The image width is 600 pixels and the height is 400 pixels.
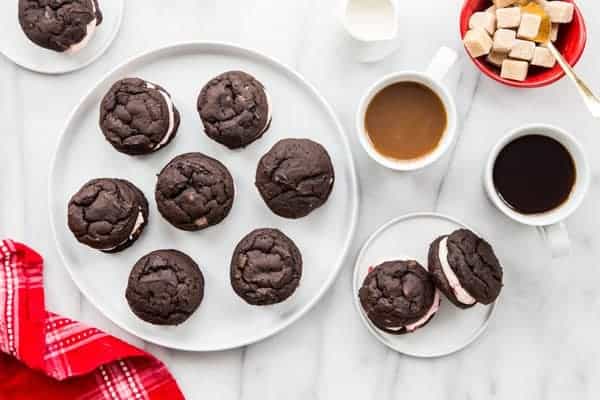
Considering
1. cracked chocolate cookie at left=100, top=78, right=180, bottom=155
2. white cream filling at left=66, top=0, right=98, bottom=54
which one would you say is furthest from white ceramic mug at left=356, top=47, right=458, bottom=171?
white cream filling at left=66, top=0, right=98, bottom=54

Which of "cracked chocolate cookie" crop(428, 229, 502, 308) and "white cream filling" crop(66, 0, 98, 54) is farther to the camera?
"white cream filling" crop(66, 0, 98, 54)

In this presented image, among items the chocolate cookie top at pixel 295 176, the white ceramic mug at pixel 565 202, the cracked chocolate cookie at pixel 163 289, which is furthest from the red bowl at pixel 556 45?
the cracked chocolate cookie at pixel 163 289

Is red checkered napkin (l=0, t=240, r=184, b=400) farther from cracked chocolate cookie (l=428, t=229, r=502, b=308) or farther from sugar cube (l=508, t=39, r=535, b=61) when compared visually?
sugar cube (l=508, t=39, r=535, b=61)

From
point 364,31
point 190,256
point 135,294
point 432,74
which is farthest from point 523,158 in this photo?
point 135,294

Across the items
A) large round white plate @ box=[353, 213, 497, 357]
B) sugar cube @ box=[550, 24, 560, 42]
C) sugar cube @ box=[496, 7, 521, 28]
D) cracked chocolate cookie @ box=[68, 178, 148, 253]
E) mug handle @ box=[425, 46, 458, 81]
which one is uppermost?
sugar cube @ box=[496, 7, 521, 28]

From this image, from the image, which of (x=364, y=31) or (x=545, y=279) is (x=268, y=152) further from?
(x=545, y=279)

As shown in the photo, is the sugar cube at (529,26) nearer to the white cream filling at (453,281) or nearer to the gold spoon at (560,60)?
the gold spoon at (560,60)

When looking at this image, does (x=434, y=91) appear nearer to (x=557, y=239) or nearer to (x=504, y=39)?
(x=504, y=39)
